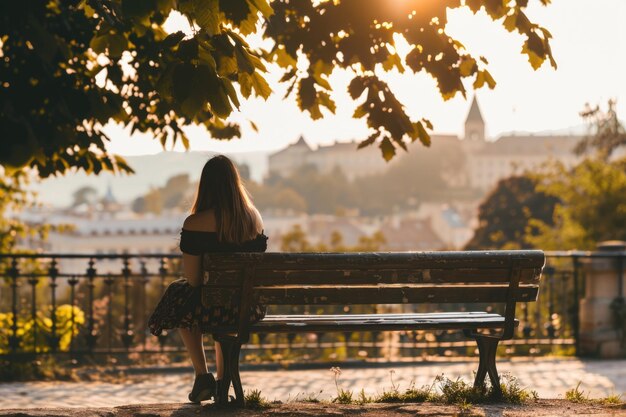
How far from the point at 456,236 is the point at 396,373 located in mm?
111335

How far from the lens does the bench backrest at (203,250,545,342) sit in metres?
5.11

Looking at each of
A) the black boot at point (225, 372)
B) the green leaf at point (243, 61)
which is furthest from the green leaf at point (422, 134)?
the green leaf at point (243, 61)

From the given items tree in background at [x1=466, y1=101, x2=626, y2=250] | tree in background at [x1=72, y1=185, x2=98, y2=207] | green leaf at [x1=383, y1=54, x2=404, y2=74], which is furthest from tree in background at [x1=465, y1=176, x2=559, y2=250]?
tree in background at [x1=72, y1=185, x2=98, y2=207]

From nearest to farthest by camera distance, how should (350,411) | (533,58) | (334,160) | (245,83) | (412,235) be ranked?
1. (245,83)
2. (350,411)
3. (533,58)
4. (412,235)
5. (334,160)

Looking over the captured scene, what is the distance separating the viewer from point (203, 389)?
17.6 feet

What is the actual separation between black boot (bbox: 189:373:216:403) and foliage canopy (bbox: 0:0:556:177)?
4.24 feet

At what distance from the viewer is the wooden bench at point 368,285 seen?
202 inches

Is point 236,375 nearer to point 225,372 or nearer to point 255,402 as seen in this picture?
point 225,372

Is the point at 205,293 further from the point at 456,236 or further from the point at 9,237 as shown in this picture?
the point at 456,236

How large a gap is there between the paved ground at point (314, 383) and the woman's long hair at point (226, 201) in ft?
5.12

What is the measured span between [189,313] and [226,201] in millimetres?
580

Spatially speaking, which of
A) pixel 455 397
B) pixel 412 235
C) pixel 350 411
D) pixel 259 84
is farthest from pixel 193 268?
pixel 412 235

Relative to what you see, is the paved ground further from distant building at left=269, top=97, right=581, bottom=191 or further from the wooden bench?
distant building at left=269, top=97, right=581, bottom=191

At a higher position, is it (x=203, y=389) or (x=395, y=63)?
(x=395, y=63)
